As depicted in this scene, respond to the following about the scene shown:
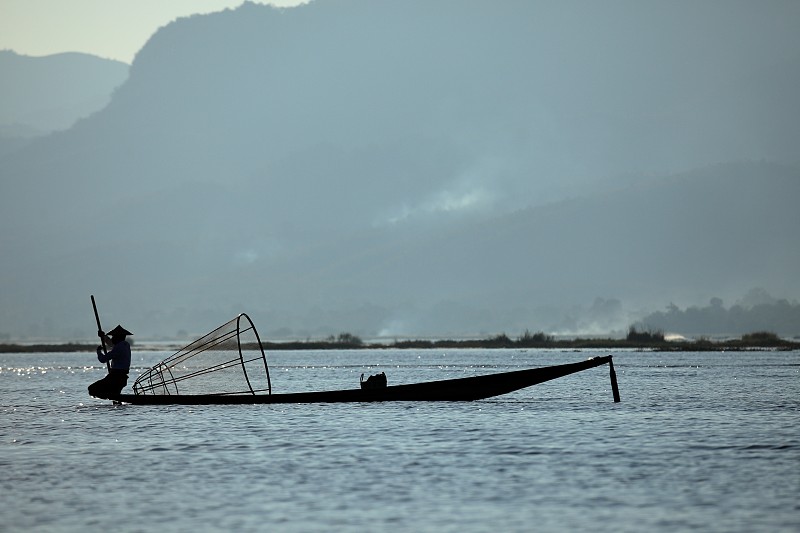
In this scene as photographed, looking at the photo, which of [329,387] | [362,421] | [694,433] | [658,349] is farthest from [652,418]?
[658,349]

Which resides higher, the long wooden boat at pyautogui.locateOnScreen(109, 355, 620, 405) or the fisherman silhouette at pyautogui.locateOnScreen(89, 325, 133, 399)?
the fisherman silhouette at pyautogui.locateOnScreen(89, 325, 133, 399)

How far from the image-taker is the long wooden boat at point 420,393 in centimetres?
4288

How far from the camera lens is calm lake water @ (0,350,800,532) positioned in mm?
22031

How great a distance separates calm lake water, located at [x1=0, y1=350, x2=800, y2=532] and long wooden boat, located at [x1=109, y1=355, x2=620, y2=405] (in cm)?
74

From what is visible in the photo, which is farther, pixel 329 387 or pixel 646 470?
pixel 329 387

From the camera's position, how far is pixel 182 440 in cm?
3609

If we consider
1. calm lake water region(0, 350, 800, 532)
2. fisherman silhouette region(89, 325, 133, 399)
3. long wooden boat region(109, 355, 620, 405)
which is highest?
fisherman silhouette region(89, 325, 133, 399)

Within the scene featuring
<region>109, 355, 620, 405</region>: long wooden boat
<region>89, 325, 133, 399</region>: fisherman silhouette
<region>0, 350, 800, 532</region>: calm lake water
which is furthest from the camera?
<region>109, 355, 620, 405</region>: long wooden boat

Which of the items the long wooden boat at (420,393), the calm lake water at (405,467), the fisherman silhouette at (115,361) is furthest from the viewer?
the long wooden boat at (420,393)

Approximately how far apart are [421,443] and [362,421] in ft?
26.2

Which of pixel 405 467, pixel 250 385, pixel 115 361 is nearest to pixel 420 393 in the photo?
pixel 250 385

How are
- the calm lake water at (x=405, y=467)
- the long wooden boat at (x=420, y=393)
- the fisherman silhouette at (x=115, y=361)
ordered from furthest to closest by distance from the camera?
the long wooden boat at (x=420, y=393)
the fisherman silhouette at (x=115, y=361)
the calm lake water at (x=405, y=467)

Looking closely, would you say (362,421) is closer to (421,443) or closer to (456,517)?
(421,443)

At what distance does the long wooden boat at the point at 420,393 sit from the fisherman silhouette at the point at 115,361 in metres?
0.99
